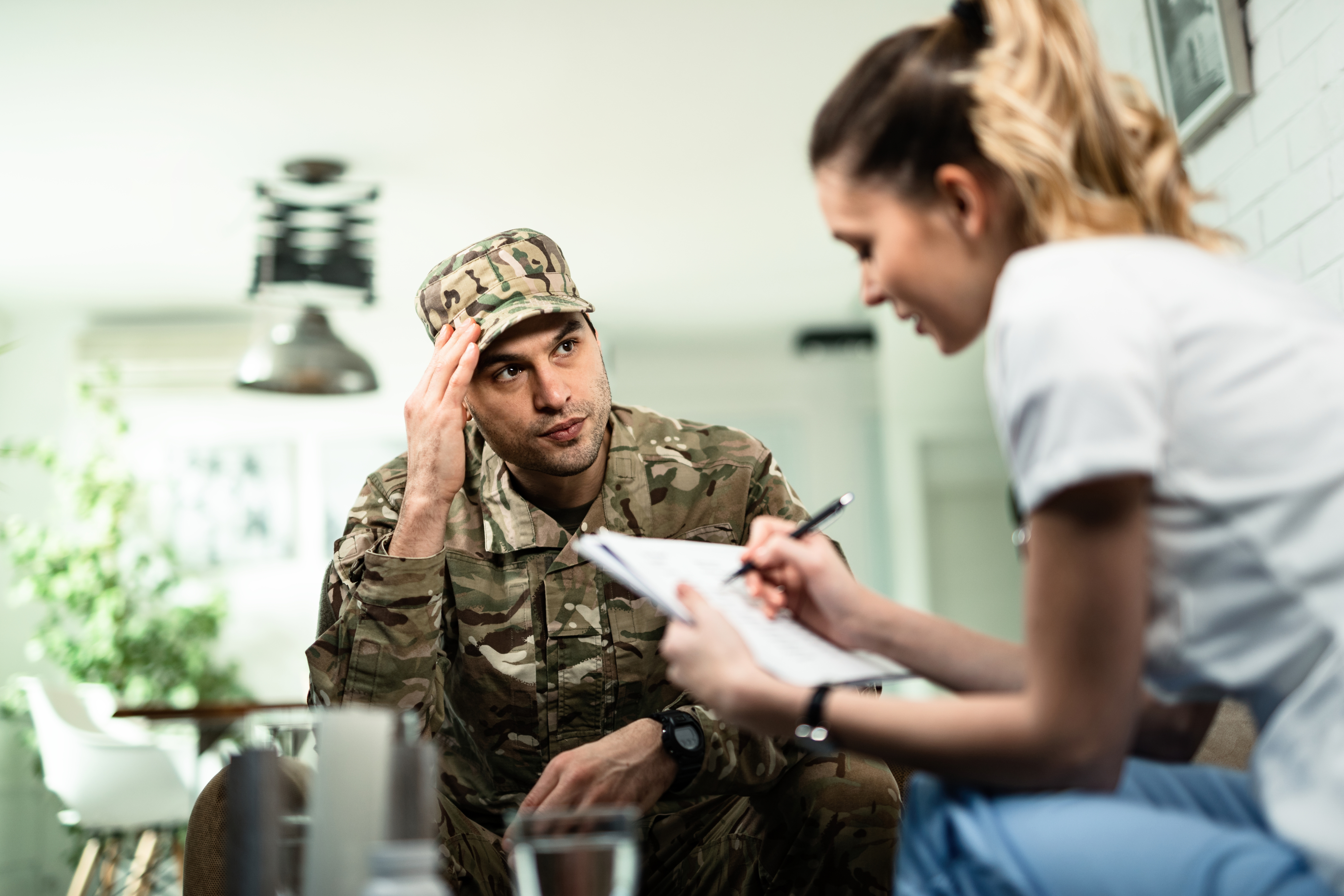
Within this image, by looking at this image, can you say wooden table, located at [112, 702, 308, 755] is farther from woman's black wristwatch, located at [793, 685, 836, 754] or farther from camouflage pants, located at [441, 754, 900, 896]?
woman's black wristwatch, located at [793, 685, 836, 754]

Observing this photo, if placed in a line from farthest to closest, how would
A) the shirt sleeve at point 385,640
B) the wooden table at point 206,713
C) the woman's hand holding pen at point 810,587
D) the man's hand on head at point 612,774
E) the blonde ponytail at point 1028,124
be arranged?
the shirt sleeve at point 385,640 → the man's hand on head at point 612,774 → the wooden table at point 206,713 → the woman's hand holding pen at point 810,587 → the blonde ponytail at point 1028,124

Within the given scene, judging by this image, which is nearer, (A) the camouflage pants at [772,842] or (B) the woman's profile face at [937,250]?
(B) the woman's profile face at [937,250]

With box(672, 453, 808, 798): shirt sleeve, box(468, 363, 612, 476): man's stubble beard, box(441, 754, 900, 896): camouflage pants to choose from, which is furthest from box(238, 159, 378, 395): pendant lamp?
box(672, 453, 808, 798): shirt sleeve

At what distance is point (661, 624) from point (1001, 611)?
4.33 meters

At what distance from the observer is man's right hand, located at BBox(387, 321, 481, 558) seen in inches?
59.7

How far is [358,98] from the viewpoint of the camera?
12.7 ft

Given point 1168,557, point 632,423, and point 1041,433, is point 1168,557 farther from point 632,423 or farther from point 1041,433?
point 632,423

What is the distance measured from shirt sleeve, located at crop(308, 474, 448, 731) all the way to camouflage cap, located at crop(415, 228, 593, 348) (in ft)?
1.17

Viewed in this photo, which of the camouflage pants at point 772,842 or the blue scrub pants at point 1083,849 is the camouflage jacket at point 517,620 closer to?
the camouflage pants at point 772,842

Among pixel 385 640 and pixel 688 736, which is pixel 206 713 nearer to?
pixel 385 640

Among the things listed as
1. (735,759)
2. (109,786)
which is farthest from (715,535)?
(109,786)

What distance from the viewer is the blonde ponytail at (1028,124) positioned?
0.78 metres

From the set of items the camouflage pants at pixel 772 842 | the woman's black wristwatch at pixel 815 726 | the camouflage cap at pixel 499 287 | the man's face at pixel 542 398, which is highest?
the camouflage cap at pixel 499 287

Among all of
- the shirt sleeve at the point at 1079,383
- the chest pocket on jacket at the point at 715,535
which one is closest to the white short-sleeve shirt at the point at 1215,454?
the shirt sleeve at the point at 1079,383
